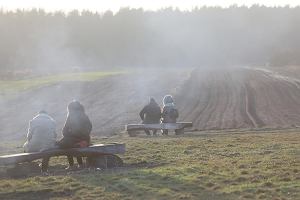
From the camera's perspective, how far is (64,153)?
14.6 meters

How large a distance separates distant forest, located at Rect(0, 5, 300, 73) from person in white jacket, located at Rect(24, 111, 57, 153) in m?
74.7

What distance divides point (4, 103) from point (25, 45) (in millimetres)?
56097

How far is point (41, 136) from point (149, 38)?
10713 centimetres

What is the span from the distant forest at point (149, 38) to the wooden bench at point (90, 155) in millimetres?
75152

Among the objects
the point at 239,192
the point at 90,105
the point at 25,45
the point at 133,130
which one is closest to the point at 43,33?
the point at 25,45

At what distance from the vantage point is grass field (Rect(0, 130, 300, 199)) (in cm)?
1080

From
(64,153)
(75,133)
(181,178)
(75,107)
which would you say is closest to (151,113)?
(75,107)

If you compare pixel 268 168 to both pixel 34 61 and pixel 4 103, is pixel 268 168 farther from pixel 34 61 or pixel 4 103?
pixel 34 61

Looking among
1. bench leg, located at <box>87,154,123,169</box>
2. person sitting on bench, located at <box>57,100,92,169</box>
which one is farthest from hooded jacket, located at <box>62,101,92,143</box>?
bench leg, located at <box>87,154,123,169</box>

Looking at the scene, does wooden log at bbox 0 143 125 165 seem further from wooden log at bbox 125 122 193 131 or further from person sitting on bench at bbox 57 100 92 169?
wooden log at bbox 125 122 193 131

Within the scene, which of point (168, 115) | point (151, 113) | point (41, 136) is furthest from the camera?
point (151, 113)

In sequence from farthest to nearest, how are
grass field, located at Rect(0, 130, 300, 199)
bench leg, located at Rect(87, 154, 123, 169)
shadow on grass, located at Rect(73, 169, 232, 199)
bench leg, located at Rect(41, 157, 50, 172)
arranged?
bench leg, located at Rect(87, 154, 123, 169)
bench leg, located at Rect(41, 157, 50, 172)
grass field, located at Rect(0, 130, 300, 199)
shadow on grass, located at Rect(73, 169, 232, 199)

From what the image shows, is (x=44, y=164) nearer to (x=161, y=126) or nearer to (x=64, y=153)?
(x=64, y=153)

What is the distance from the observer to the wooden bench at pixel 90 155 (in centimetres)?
1418
